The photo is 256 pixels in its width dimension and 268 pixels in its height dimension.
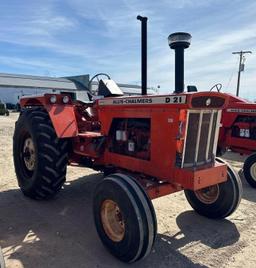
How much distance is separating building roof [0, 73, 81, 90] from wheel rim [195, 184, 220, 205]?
49.1 metres

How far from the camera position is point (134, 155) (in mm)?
3885

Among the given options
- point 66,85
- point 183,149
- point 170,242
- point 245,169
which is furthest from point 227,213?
point 66,85

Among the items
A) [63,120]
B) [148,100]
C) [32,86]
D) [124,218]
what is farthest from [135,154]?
[32,86]

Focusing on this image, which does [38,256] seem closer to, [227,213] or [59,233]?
[59,233]

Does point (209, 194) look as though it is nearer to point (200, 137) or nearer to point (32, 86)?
point (200, 137)

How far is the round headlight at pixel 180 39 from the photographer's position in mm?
3326

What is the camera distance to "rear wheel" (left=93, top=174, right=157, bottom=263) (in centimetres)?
297

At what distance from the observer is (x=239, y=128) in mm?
6949

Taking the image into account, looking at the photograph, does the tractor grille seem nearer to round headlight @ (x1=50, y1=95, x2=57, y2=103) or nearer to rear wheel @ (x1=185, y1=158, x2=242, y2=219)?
rear wheel @ (x1=185, y1=158, x2=242, y2=219)

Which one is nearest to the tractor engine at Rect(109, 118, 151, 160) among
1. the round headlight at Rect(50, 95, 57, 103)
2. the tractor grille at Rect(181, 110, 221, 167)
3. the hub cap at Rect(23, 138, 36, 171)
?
the tractor grille at Rect(181, 110, 221, 167)

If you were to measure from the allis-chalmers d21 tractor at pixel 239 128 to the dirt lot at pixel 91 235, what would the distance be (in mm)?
1908

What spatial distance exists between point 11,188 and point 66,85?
49.5 meters

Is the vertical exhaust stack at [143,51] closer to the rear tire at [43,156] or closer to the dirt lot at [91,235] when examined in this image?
the rear tire at [43,156]

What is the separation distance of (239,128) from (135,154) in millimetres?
3877
